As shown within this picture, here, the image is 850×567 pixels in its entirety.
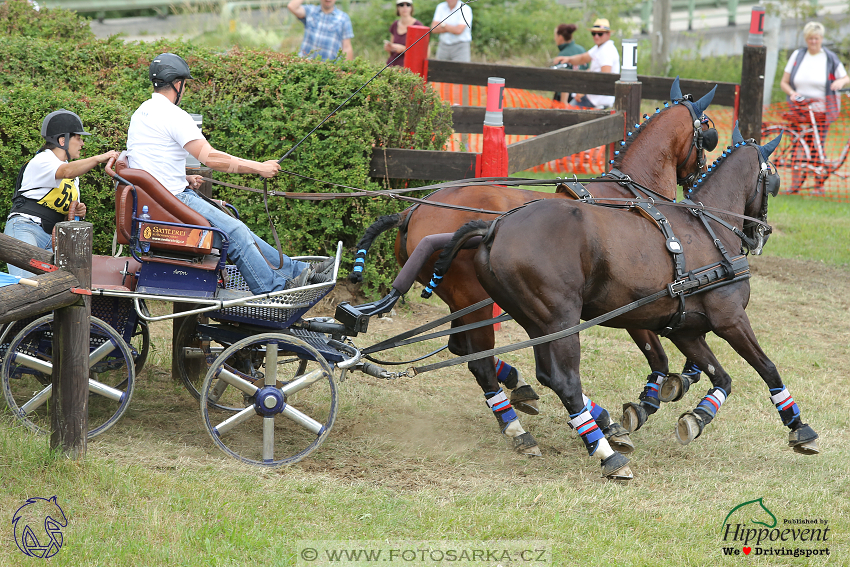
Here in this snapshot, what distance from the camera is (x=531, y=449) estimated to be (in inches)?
208

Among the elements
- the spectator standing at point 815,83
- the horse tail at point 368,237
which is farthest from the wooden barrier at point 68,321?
the spectator standing at point 815,83

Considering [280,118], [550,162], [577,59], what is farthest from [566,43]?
[280,118]

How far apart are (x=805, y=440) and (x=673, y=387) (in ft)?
3.03

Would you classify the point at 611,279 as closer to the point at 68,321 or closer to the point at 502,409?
the point at 502,409

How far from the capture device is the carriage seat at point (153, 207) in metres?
4.59

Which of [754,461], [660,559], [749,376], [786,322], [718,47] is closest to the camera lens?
[660,559]

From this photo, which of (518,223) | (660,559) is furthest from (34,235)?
(660,559)

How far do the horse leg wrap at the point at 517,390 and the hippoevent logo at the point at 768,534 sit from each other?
1.63 m

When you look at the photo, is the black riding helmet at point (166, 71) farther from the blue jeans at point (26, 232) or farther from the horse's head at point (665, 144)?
the horse's head at point (665, 144)

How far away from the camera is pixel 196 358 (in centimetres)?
575

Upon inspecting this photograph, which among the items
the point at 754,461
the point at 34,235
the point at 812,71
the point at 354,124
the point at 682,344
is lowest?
the point at 754,461

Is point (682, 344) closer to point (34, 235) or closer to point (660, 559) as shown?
point (660, 559)

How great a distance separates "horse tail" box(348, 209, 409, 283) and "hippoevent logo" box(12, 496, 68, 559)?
2.00 metres

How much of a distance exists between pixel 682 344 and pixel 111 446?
3.51 metres
